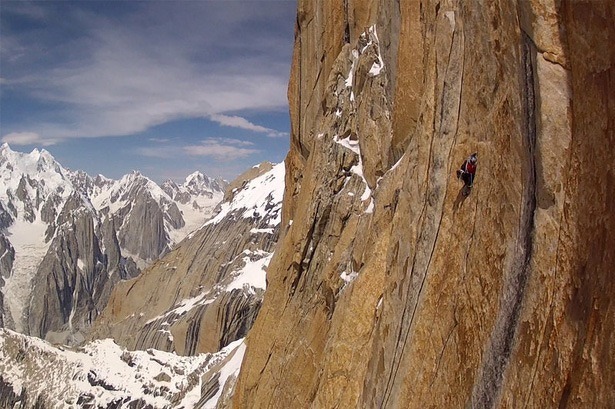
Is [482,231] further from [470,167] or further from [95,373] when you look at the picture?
[95,373]

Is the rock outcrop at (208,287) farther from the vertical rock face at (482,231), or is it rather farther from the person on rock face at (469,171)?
the person on rock face at (469,171)

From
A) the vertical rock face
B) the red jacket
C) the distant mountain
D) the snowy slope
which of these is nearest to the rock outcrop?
the distant mountain

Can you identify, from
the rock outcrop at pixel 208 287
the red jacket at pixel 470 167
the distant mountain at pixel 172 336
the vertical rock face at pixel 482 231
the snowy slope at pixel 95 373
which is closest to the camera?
the vertical rock face at pixel 482 231

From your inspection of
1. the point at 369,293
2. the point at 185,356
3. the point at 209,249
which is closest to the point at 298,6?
the point at 369,293

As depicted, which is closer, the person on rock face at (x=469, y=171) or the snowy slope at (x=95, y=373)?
the person on rock face at (x=469, y=171)

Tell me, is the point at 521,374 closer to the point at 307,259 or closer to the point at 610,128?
the point at 610,128

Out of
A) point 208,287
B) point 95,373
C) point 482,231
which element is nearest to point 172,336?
point 208,287

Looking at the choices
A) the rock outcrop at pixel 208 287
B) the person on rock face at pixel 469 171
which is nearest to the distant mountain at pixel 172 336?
the rock outcrop at pixel 208 287
